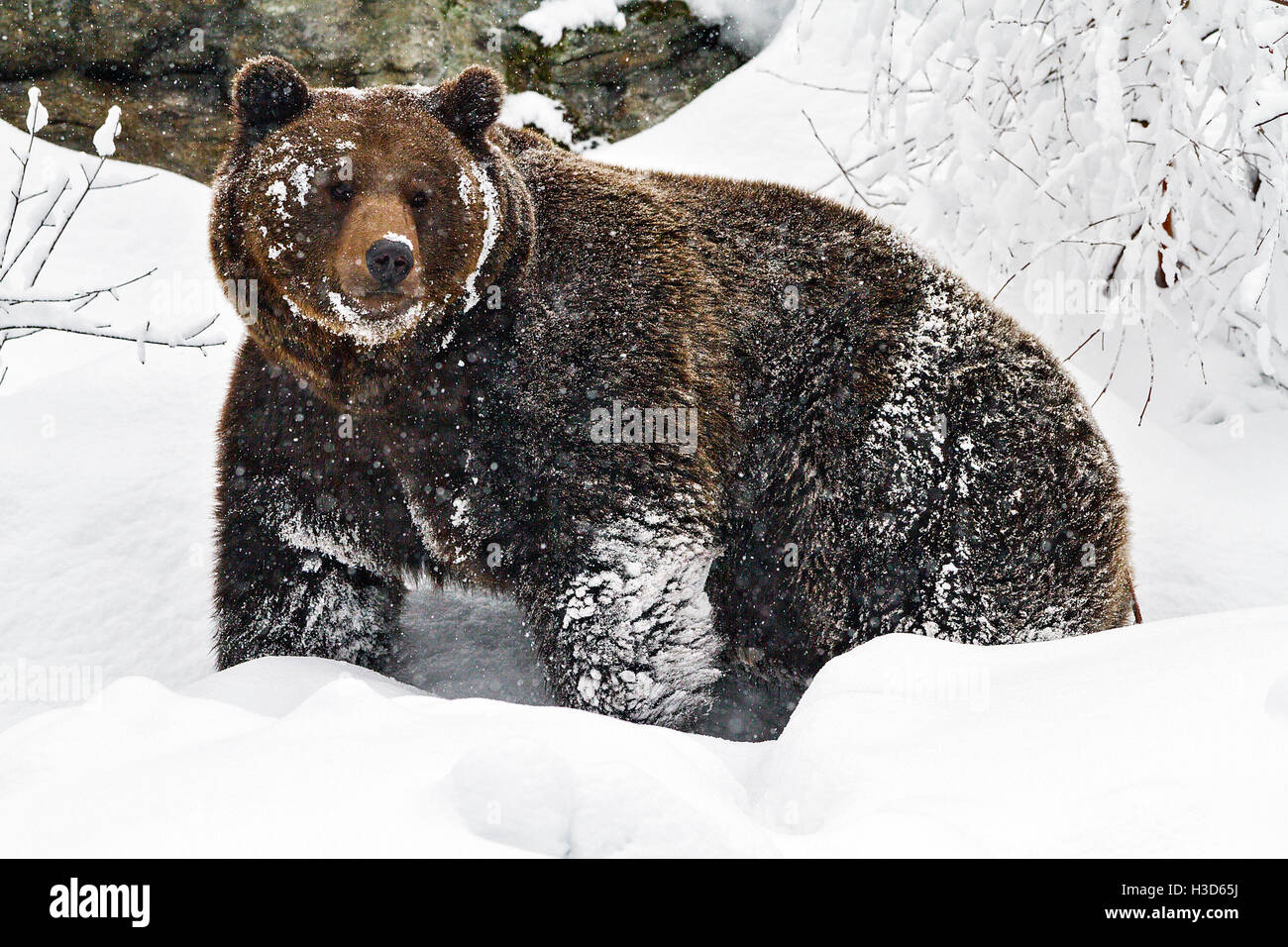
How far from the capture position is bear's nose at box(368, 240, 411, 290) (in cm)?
286

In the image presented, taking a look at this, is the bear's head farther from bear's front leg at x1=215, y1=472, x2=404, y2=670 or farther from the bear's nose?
bear's front leg at x1=215, y1=472, x2=404, y2=670

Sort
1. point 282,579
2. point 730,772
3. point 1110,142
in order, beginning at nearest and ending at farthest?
point 730,772, point 282,579, point 1110,142

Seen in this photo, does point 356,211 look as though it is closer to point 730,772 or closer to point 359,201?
point 359,201

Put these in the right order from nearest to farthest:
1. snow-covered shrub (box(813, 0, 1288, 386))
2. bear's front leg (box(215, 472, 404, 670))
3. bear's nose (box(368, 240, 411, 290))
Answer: bear's nose (box(368, 240, 411, 290)) < bear's front leg (box(215, 472, 404, 670)) < snow-covered shrub (box(813, 0, 1288, 386))

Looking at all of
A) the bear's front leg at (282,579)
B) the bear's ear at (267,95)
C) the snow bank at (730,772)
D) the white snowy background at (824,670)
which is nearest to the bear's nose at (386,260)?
the bear's ear at (267,95)

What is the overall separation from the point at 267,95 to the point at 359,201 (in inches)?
17.4

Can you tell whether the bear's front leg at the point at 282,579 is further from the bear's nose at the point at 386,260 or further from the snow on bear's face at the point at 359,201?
the bear's nose at the point at 386,260

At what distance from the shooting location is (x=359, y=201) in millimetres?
2969

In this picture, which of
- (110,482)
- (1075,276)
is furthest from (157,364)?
(1075,276)

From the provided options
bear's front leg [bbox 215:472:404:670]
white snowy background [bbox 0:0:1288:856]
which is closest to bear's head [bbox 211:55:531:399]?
white snowy background [bbox 0:0:1288:856]

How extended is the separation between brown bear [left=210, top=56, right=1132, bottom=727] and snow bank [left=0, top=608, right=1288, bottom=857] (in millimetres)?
1043

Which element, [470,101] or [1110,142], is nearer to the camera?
[470,101]

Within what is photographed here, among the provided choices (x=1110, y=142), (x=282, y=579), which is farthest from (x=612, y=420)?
(x=1110, y=142)

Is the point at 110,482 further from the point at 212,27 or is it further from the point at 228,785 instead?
the point at 212,27
